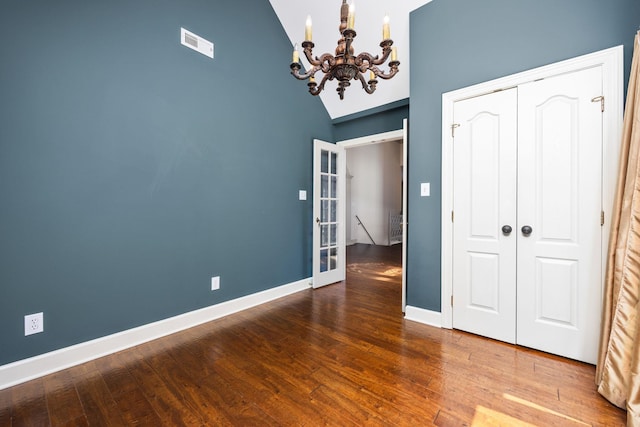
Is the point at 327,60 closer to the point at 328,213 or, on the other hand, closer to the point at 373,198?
the point at 328,213

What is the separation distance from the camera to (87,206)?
6.79 ft

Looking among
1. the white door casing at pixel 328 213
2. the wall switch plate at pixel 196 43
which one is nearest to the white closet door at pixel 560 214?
the white door casing at pixel 328 213

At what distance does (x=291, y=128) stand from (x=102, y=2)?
83.1 inches

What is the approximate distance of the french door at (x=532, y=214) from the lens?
1.97m

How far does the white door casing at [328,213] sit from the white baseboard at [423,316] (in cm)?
143

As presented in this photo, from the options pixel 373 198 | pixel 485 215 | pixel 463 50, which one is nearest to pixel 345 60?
pixel 463 50

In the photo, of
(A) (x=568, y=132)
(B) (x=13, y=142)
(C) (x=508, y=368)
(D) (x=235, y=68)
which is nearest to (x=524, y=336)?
(C) (x=508, y=368)

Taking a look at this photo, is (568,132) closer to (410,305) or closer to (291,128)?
(410,305)

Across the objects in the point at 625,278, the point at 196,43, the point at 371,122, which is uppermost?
the point at 196,43

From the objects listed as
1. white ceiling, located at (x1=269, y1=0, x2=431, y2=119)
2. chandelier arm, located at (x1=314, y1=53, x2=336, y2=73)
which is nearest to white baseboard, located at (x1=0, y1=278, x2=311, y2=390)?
chandelier arm, located at (x1=314, y1=53, x2=336, y2=73)

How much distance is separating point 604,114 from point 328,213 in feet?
9.74

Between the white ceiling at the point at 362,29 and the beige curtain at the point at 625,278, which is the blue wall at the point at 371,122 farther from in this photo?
the beige curtain at the point at 625,278

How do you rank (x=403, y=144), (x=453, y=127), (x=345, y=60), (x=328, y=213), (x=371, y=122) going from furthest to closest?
(x=328, y=213) < (x=371, y=122) < (x=403, y=144) < (x=453, y=127) < (x=345, y=60)

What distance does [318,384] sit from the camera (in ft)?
5.77
